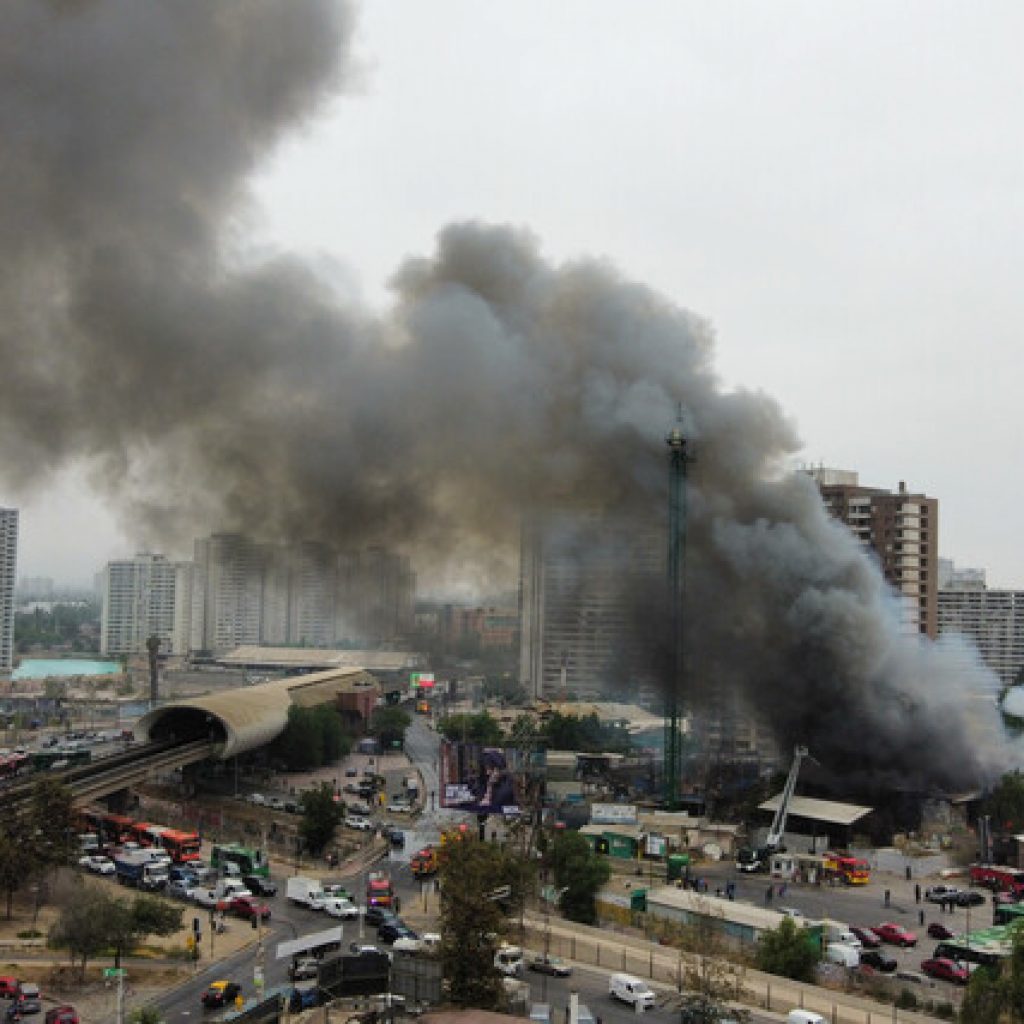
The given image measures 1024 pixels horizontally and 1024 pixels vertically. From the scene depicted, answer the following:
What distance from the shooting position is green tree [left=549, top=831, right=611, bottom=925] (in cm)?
1764

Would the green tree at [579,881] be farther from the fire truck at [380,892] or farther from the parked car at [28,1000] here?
the parked car at [28,1000]

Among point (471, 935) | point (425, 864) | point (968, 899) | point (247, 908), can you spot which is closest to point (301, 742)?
point (425, 864)

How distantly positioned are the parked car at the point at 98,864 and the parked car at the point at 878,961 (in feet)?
40.3

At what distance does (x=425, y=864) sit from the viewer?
2064 cm

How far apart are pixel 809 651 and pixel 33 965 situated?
20382mm

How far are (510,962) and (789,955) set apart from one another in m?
3.56

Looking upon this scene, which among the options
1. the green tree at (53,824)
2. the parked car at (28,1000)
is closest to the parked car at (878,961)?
the parked car at (28,1000)

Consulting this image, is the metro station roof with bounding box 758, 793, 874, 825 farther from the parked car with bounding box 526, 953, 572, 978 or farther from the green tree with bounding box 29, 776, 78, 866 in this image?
the green tree with bounding box 29, 776, 78, 866

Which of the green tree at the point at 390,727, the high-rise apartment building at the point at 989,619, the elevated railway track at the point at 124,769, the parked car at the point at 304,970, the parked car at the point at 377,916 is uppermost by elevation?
the high-rise apartment building at the point at 989,619

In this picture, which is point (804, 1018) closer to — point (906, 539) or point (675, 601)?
point (675, 601)

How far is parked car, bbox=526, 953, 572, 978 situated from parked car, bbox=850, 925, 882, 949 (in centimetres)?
501

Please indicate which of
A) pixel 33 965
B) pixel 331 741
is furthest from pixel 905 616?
pixel 33 965

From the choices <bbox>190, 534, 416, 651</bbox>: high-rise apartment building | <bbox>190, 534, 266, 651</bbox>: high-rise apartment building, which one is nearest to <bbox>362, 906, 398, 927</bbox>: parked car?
<bbox>190, 534, 416, 651</bbox>: high-rise apartment building

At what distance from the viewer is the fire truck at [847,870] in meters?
22.2
